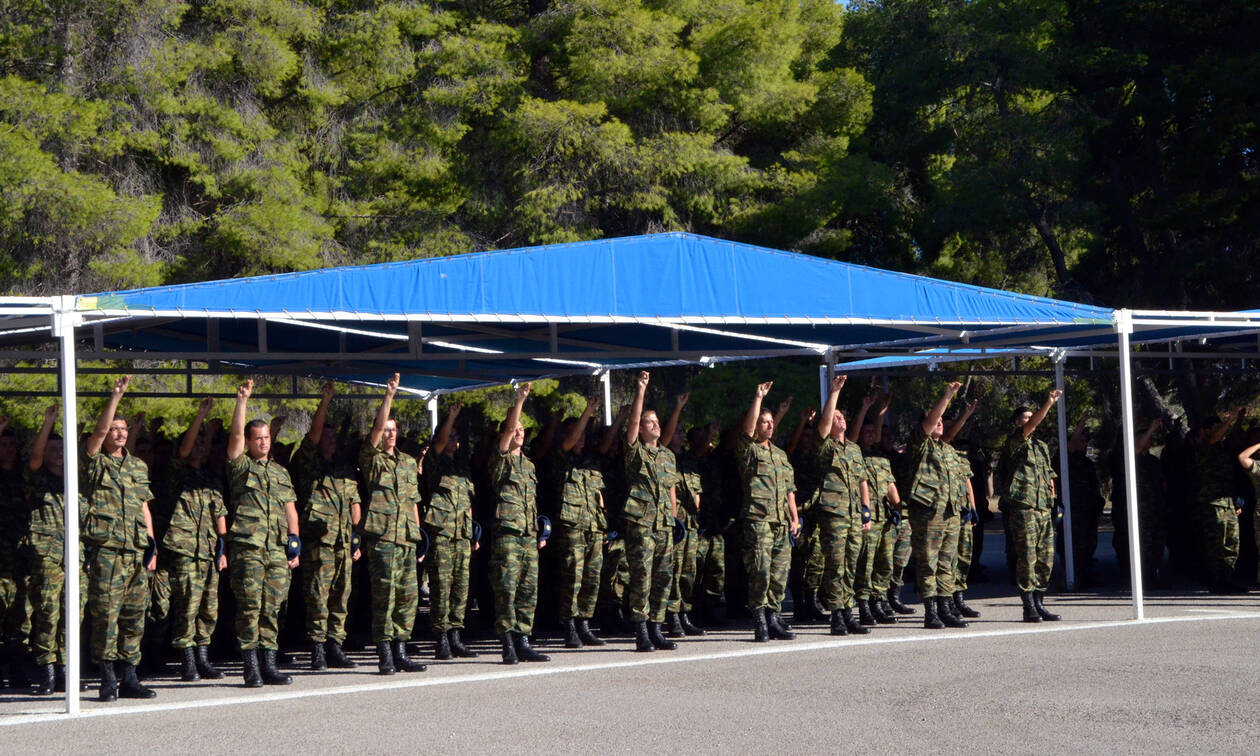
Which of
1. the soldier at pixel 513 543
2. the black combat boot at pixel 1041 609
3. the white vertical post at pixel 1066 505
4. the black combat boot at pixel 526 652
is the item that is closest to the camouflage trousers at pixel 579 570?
the soldier at pixel 513 543

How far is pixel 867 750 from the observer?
21.5ft

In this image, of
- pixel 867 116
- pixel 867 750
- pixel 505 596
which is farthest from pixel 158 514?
pixel 867 116

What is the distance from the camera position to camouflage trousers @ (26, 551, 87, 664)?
855 centimetres

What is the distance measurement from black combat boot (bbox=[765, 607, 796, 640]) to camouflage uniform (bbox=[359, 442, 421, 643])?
262cm

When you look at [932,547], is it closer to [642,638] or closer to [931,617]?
[931,617]

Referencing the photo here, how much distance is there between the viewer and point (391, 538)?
9047 millimetres

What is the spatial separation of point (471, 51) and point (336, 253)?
4286mm

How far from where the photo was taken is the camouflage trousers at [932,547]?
34.6 ft

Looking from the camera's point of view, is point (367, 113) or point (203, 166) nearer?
point (203, 166)

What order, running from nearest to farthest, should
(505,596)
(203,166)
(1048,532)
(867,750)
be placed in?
(867,750)
(505,596)
(1048,532)
(203,166)

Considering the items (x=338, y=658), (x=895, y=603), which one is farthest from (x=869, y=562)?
(x=338, y=658)

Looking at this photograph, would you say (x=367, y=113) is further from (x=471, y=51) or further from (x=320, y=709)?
(x=320, y=709)

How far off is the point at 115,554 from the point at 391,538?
1607mm

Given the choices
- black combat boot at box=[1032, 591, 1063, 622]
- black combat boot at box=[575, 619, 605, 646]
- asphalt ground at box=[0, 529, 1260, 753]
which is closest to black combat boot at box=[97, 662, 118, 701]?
asphalt ground at box=[0, 529, 1260, 753]
